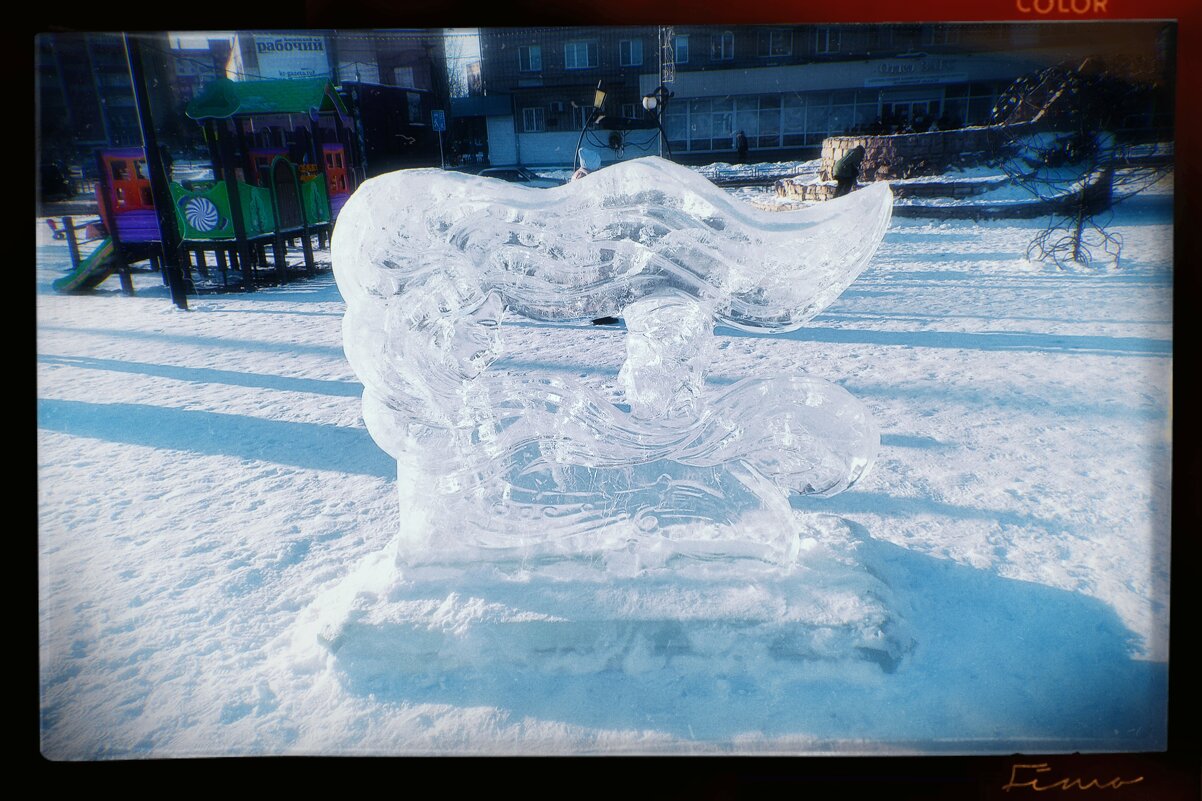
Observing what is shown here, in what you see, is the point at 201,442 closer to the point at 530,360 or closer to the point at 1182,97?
the point at 530,360

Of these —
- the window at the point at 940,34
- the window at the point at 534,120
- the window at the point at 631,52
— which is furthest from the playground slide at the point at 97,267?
the window at the point at 940,34

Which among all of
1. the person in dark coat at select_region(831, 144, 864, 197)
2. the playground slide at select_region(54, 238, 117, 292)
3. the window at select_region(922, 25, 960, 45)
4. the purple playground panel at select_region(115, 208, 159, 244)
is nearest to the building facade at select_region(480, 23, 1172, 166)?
the window at select_region(922, 25, 960, 45)

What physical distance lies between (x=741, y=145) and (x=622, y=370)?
885 mm

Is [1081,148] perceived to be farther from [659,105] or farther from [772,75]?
[659,105]

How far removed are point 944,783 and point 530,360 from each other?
99.3 inches

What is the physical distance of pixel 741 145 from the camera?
6.91ft

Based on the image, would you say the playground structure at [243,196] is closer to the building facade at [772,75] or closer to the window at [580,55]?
the building facade at [772,75]

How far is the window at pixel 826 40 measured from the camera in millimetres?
1315

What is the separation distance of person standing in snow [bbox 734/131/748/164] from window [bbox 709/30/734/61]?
499 mm

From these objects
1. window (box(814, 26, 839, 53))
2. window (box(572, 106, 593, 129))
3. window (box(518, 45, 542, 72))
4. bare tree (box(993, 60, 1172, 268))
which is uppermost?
window (box(518, 45, 542, 72))

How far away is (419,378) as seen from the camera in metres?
1.70

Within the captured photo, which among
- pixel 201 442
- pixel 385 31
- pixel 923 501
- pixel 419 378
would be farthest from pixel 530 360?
pixel 385 31

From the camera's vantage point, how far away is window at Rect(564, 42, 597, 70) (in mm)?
1476

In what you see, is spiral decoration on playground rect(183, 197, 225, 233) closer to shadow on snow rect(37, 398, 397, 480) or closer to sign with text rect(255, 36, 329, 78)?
shadow on snow rect(37, 398, 397, 480)
